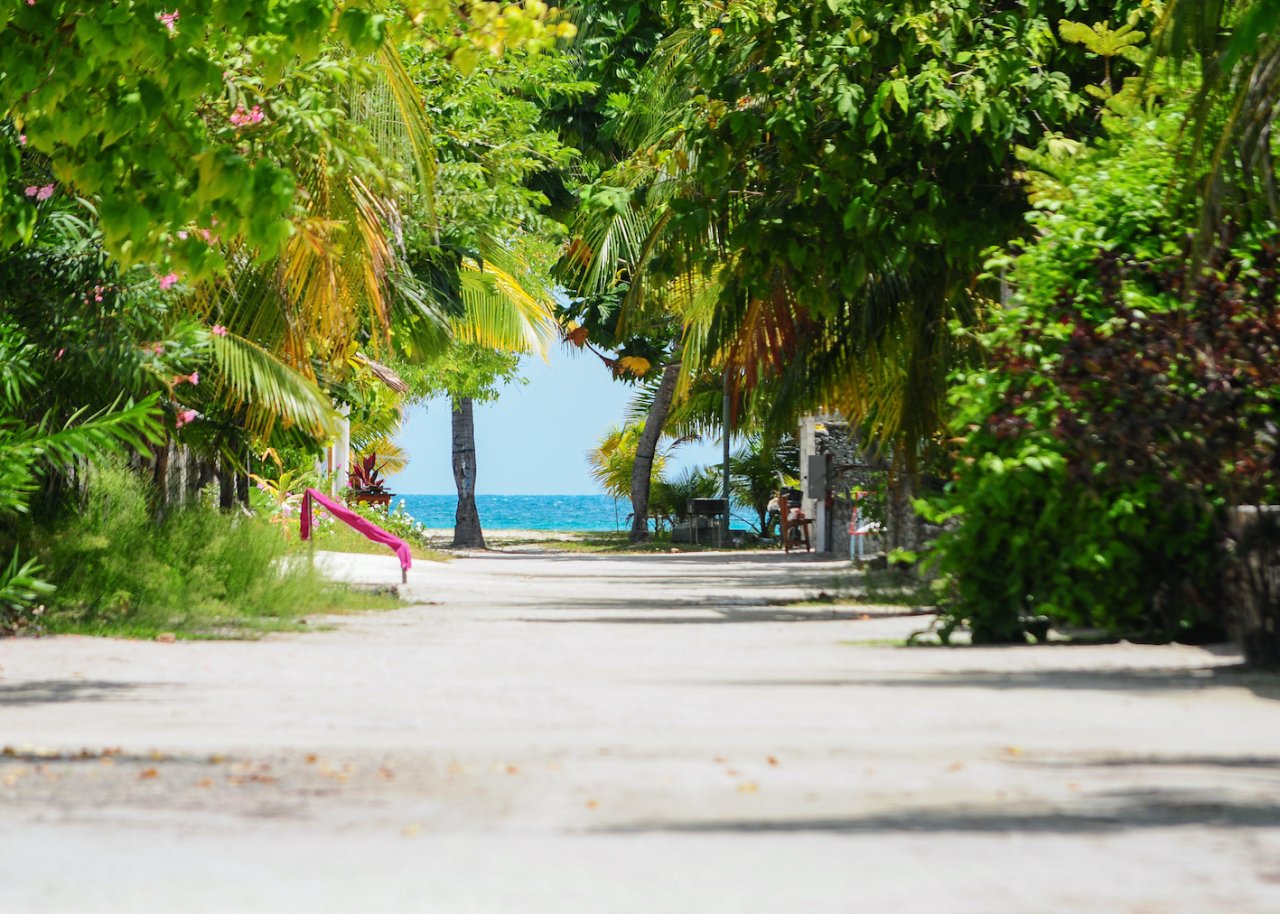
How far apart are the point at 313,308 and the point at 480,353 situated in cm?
2209

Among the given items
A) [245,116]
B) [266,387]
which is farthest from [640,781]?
[266,387]

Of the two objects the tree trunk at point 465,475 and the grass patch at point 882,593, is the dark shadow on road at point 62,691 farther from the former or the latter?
the tree trunk at point 465,475

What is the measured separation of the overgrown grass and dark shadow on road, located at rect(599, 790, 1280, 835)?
791 cm

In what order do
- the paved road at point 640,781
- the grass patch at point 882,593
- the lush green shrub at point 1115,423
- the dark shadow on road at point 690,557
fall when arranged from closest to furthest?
the paved road at point 640,781
the lush green shrub at point 1115,423
the grass patch at point 882,593
the dark shadow on road at point 690,557

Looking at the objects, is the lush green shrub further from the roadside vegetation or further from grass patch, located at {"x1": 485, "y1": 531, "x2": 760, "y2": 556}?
grass patch, located at {"x1": 485, "y1": 531, "x2": 760, "y2": 556}

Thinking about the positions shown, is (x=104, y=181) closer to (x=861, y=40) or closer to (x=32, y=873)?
(x=32, y=873)

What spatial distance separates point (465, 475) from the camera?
40.6m

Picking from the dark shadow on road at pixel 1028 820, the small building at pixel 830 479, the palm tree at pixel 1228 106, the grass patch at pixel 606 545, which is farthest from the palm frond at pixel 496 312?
the dark shadow on road at pixel 1028 820

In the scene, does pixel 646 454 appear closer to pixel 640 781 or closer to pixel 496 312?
pixel 496 312

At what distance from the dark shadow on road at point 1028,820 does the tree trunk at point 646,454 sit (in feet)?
114

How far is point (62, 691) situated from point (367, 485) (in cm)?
2909

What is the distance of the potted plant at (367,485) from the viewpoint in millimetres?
36469

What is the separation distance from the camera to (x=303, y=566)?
53.1ft

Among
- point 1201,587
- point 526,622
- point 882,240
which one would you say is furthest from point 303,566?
point 1201,587
